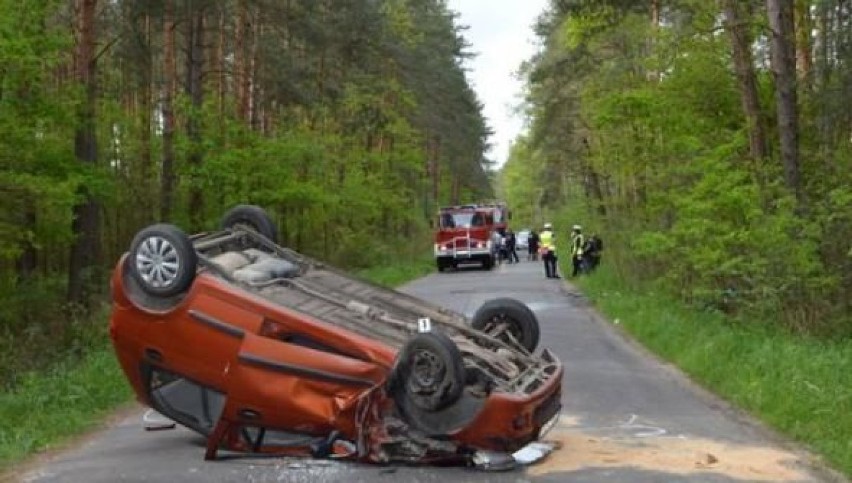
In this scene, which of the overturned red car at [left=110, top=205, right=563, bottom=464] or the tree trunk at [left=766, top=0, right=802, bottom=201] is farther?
the tree trunk at [left=766, top=0, right=802, bottom=201]

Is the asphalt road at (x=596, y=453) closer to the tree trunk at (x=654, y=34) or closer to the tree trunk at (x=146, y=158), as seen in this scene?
the tree trunk at (x=654, y=34)

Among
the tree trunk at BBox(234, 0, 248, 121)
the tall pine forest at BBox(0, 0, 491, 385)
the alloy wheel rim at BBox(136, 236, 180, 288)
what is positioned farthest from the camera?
the tree trunk at BBox(234, 0, 248, 121)

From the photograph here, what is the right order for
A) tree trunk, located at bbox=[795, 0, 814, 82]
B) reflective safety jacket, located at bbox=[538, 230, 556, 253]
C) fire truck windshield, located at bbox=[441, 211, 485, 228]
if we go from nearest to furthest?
tree trunk, located at bbox=[795, 0, 814, 82] → reflective safety jacket, located at bbox=[538, 230, 556, 253] → fire truck windshield, located at bbox=[441, 211, 485, 228]

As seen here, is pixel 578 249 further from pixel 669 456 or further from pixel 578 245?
pixel 669 456

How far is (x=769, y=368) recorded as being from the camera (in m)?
10.8

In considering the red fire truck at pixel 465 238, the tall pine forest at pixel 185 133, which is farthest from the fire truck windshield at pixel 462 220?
the tall pine forest at pixel 185 133

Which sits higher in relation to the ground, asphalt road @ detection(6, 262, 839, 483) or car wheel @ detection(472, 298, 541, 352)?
car wheel @ detection(472, 298, 541, 352)

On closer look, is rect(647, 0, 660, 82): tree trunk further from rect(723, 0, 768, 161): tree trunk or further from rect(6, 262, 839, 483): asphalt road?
rect(6, 262, 839, 483): asphalt road

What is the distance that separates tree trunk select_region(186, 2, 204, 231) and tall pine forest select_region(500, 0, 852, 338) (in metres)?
9.03

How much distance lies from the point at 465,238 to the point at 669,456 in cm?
3304

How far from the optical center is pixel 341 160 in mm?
38875

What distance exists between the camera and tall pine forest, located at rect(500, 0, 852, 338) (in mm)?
14172

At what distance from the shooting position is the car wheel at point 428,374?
6586 mm

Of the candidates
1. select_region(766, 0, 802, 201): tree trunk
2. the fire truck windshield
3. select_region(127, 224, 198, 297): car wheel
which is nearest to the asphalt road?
select_region(127, 224, 198, 297): car wheel
